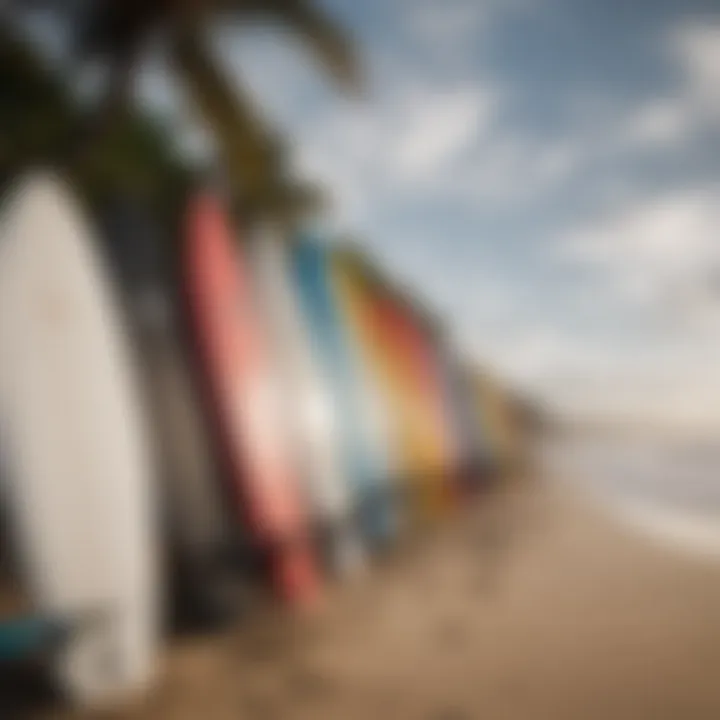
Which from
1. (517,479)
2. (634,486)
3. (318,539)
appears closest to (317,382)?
(318,539)

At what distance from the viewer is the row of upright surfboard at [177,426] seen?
90 cm

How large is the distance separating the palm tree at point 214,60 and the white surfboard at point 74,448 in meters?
0.15

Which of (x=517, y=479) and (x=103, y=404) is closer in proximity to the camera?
A: (x=103, y=404)

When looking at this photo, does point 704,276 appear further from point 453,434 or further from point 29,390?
point 29,390

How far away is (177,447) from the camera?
3.16 ft

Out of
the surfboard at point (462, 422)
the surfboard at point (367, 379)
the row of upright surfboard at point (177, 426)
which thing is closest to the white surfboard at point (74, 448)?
the row of upright surfboard at point (177, 426)

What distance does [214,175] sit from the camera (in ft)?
3.46

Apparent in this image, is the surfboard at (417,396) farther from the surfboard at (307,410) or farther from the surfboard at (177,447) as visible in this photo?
the surfboard at (177,447)

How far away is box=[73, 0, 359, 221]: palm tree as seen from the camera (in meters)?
1.01

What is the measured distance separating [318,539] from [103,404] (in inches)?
10.0

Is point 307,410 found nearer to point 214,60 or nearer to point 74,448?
→ point 74,448

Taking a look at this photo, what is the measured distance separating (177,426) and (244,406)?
0.07 metres

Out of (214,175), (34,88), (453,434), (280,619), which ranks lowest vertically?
(280,619)

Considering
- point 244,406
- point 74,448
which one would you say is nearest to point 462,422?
point 244,406
